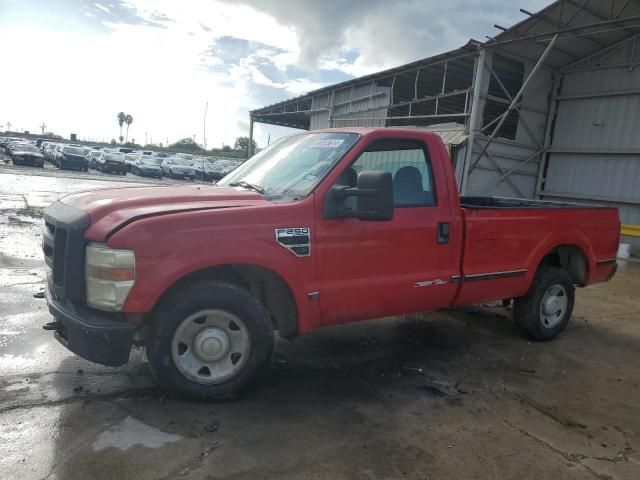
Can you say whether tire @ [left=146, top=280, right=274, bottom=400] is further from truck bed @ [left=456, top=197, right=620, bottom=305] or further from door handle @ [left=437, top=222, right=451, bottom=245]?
truck bed @ [left=456, top=197, right=620, bottom=305]

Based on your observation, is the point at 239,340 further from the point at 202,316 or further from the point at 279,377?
the point at 279,377

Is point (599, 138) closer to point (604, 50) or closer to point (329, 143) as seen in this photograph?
point (604, 50)

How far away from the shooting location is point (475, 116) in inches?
565

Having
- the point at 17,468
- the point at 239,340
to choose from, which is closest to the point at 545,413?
the point at 239,340

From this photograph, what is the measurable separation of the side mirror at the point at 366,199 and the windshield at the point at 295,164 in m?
0.21

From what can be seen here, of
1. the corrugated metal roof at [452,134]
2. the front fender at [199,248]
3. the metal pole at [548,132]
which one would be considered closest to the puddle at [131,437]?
the front fender at [199,248]

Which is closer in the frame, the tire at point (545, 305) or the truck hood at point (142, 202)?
the truck hood at point (142, 202)

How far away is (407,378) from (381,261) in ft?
3.45

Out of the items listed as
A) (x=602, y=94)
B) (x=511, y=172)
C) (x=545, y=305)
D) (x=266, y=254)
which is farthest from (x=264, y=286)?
(x=602, y=94)

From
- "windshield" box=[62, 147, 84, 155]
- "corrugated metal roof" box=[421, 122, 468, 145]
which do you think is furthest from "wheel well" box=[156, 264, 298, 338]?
"windshield" box=[62, 147, 84, 155]

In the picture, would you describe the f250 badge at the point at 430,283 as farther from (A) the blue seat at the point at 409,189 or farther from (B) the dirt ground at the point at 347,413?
(B) the dirt ground at the point at 347,413

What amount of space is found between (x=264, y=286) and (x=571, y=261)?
3898 mm

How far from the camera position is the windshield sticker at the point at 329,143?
4000mm

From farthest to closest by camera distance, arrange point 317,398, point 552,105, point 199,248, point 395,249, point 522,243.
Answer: point 552,105, point 522,243, point 395,249, point 317,398, point 199,248
